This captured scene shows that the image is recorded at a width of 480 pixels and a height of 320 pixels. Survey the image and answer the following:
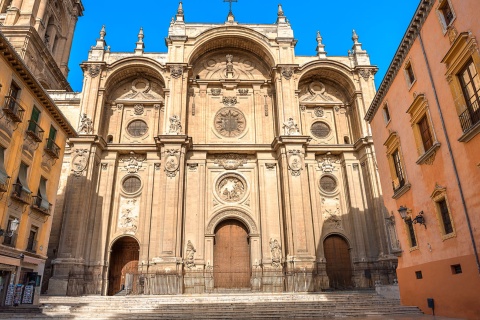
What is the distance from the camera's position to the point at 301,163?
23719 millimetres

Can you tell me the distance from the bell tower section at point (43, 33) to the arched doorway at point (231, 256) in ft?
61.3

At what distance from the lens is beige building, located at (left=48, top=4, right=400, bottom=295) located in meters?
21.8

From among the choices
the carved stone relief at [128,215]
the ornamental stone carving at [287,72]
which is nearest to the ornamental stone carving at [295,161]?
the ornamental stone carving at [287,72]

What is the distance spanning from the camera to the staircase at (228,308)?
13.5m

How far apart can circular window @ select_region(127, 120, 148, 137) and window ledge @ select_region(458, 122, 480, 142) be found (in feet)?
68.5

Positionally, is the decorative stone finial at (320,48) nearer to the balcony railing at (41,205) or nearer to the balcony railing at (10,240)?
the balcony railing at (41,205)

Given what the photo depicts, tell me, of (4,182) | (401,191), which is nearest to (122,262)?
(4,182)

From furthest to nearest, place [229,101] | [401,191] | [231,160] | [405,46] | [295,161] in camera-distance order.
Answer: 1. [229,101]
2. [231,160]
3. [295,161]
4. [401,191]
5. [405,46]

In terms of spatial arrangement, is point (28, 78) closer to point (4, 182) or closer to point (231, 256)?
point (4, 182)

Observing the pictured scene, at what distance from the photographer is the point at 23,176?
51.2 ft

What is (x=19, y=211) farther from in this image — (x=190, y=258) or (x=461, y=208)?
(x=461, y=208)

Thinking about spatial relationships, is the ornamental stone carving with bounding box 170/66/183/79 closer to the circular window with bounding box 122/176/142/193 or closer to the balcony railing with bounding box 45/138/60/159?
the circular window with bounding box 122/176/142/193

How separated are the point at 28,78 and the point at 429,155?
664 inches

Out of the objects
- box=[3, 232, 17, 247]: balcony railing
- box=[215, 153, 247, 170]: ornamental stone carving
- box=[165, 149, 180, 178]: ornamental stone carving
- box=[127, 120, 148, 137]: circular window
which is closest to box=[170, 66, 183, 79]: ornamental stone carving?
box=[127, 120, 148, 137]: circular window
